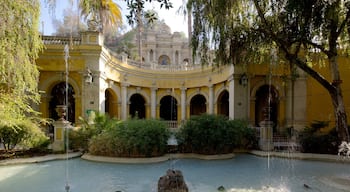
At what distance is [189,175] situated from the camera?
6.93 m

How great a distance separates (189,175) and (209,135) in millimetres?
2798

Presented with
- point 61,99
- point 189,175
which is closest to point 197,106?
point 61,99

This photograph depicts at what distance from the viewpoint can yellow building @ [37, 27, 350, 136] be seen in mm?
13758

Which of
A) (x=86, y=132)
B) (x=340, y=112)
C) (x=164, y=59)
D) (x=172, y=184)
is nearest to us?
(x=172, y=184)

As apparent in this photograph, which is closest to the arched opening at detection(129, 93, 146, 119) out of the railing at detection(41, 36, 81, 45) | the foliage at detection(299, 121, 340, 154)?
the railing at detection(41, 36, 81, 45)

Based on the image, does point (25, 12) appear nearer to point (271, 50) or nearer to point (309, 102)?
point (271, 50)

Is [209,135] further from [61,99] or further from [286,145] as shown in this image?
[61,99]

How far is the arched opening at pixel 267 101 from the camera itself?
16.4 m

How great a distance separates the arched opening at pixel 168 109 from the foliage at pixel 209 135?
41.2 ft

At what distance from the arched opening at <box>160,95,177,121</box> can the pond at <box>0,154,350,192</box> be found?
1349 centimetres

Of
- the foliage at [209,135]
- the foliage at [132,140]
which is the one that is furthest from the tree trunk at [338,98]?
the foliage at [132,140]

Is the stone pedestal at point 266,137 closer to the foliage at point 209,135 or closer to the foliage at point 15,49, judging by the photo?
the foliage at point 209,135

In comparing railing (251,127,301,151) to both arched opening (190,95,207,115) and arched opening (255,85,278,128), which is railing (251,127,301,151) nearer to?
arched opening (255,85,278,128)

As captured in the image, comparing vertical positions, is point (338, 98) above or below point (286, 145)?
above
